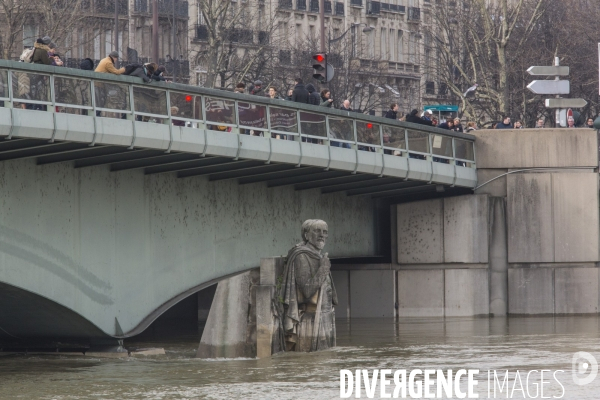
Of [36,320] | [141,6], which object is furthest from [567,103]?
[141,6]

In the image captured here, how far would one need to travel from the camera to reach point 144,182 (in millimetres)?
30922

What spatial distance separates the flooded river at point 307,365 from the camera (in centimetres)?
2345

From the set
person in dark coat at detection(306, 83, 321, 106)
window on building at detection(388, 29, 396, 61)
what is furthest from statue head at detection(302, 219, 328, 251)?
window on building at detection(388, 29, 396, 61)

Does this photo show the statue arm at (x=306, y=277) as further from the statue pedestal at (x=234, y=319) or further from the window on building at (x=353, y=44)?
the window on building at (x=353, y=44)

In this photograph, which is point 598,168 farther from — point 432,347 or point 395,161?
point 432,347

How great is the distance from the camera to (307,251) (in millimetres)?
28891

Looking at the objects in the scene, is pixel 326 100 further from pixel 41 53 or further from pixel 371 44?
pixel 371 44

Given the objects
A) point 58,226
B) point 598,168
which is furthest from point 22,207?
point 598,168

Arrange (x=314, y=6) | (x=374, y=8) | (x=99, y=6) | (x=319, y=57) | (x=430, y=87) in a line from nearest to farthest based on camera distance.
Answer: (x=319, y=57), (x=99, y=6), (x=314, y=6), (x=430, y=87), (x=374, y=8)

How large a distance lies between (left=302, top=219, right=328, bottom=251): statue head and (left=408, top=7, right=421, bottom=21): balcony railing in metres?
68.4

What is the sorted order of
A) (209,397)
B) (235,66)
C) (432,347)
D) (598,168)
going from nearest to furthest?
1. (209,397)
2. (432,347)
3. (598,168)
4. (235,66)

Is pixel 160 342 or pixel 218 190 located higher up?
pixel 218 190

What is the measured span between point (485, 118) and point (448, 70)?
6.82 m

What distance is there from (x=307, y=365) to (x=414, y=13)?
7145 cm
